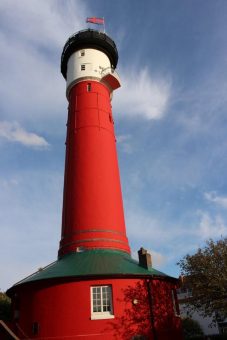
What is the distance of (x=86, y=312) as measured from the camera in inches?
739

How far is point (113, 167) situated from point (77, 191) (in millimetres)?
3642

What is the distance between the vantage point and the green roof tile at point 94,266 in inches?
775

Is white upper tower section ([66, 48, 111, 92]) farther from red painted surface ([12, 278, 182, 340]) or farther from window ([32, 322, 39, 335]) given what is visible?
window ([32, 322, 39, 335])

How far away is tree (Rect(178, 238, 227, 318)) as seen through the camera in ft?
71.2

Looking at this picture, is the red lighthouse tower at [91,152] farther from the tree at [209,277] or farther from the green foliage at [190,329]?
the green foliage at [190,329]

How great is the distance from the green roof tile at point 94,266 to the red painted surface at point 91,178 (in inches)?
33.2

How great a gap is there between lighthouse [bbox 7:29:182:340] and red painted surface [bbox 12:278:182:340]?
0.05 metres

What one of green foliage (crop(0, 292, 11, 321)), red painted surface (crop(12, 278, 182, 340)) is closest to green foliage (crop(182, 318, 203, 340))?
green foliage (crop(0, 292, 11, 321))

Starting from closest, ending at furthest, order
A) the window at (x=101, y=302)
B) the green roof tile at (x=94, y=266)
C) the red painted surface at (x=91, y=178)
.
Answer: the window at (x=101, y=302), the green roof tile at (x=94, y=266), the red painted surface at (x=91, y=178)

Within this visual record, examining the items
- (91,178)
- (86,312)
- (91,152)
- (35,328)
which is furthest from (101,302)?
(91,152)

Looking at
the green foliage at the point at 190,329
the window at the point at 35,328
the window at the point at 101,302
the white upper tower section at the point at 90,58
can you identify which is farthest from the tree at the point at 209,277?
the green foliage at the point at 190,329

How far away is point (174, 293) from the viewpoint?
23.3 metres

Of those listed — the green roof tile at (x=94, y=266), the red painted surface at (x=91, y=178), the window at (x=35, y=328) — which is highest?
the red painted surface at (x=91, y=178)

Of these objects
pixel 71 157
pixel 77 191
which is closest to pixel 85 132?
pixel 71 157
